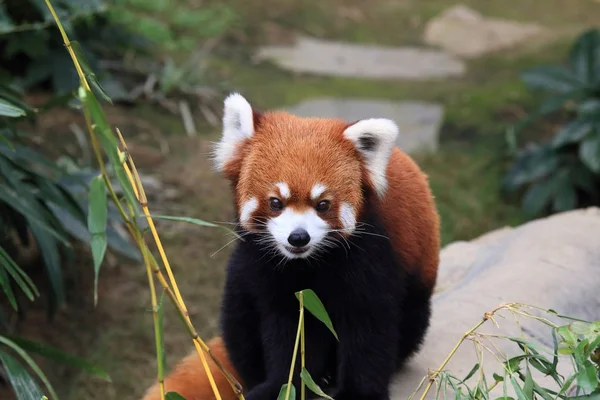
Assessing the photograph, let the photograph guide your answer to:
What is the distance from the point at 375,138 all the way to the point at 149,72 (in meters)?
3.64

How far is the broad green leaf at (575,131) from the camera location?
5.14 meters

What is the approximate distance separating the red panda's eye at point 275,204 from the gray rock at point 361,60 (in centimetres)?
475

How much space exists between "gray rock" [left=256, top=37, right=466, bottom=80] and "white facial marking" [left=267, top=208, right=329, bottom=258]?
188 inches

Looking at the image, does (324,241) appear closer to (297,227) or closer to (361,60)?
(297,227)

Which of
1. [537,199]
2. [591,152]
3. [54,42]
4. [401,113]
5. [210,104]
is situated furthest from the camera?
[401,113]

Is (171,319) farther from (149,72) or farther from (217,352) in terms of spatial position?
(149,72)

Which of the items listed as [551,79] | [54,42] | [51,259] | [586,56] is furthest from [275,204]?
[586,56]

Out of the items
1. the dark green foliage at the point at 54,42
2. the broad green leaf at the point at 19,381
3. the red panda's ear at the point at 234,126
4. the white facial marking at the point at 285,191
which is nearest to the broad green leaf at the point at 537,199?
the dark green foliage at the point at 54,42

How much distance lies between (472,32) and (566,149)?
2.56 meters

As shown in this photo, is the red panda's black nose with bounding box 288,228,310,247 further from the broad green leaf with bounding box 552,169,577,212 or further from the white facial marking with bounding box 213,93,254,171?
the broad green leaf with bounding box 552,169,577,212

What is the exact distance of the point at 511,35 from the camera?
299 inches

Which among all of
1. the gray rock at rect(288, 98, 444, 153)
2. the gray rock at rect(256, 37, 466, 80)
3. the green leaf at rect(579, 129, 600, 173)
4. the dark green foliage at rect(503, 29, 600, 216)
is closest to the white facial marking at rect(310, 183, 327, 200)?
the green leaf at rect(579, 129, 600, 173)

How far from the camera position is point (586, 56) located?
546 centimetres

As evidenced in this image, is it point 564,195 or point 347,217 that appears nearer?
point 347,217
